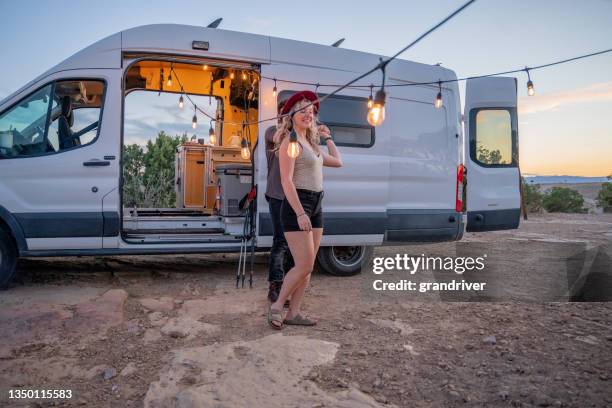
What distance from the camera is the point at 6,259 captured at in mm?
4609

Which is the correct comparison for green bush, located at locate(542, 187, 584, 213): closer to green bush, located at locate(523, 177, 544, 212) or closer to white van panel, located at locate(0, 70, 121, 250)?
green bush, located at locate(523, 177, 544, 212)

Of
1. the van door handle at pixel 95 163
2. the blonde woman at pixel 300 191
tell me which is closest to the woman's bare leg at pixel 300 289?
the blonde woman at pixel 300 191

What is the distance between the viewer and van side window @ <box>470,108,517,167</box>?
243 inches

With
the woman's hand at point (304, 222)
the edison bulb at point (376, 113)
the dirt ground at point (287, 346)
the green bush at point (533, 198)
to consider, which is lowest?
the dirt ground at point (287, 346)

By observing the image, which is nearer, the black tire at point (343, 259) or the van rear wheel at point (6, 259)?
the van rear wheel at point (6, 259)

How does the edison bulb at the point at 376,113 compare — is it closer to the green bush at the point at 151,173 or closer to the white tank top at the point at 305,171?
the white tank top at the point at 305,171

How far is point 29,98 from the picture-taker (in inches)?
187

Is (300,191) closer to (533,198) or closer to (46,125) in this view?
(46,125)

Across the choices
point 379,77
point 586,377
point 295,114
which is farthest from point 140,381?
point 379,77

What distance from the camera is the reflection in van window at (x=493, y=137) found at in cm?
617

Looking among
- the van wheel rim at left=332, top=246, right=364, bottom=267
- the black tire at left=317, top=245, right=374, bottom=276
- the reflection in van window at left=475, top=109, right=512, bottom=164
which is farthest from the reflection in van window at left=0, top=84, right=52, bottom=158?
the reflection in van window at left=475, top=109, right=512, bottom=164

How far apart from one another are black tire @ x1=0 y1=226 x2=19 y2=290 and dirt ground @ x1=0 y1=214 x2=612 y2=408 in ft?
0.55

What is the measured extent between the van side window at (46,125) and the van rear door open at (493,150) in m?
4.49

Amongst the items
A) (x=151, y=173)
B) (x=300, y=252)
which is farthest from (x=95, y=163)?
(x=151, y=173)
